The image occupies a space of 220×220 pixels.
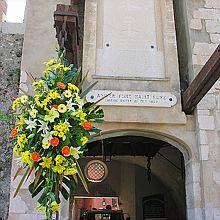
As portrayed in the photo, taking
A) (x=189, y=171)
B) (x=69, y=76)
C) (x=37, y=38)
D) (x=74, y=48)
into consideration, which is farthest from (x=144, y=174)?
(x=69, y=76)

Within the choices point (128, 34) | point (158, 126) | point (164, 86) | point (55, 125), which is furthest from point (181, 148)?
point (55, 125)

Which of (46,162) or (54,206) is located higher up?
(46,162)

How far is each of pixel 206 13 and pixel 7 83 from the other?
9.34 ft

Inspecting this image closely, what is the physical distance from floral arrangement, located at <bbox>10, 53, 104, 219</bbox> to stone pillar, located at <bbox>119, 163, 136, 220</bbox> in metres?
6.19

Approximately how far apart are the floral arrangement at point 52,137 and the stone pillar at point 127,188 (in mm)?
6188

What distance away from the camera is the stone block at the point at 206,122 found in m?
4.07

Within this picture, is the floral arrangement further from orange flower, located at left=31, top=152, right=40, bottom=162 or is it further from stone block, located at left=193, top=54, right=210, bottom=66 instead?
stone block, located at left=193, top=54, right=210, bottom=66

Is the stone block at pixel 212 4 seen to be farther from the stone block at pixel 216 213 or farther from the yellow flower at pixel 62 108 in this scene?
the yellow flower at pixel 62 108

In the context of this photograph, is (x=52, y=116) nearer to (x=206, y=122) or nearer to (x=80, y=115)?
(x=80, y=115)

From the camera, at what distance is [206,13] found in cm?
464

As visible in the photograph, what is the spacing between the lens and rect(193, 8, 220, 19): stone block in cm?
461

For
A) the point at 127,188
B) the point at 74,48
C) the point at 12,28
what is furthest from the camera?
the point at 127,188

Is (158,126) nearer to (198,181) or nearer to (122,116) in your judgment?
(122,116)

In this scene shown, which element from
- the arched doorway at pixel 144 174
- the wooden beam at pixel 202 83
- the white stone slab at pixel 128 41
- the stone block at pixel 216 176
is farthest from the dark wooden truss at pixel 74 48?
the arched doorway at pixel 144 174
